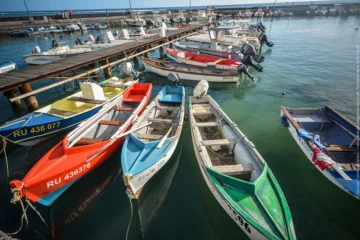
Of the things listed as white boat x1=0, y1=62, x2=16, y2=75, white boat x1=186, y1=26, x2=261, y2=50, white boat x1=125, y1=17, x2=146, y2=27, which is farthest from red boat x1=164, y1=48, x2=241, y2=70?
white boat x1=125, y1=17, x2=146, y2=27

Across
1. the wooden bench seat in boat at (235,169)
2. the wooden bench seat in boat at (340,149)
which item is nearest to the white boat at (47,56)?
the wooden bench seat in boat at (235,169)

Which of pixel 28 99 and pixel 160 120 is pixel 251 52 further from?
pixel 28 99

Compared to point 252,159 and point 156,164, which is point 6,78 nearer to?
point 156,164

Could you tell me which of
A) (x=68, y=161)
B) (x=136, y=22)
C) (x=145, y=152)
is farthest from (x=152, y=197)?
(x=136, y=22)

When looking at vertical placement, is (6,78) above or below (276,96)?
above

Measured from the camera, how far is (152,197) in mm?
6934

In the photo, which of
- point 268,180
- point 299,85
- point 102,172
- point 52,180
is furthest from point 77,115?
point 299,85

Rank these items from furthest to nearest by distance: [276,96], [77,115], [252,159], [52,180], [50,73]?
[276,96], [50,73], [77,115], [252,159], [52,180]

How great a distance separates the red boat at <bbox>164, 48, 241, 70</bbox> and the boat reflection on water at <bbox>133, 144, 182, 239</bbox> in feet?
41.0

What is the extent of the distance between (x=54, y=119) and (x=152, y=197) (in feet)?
20.3

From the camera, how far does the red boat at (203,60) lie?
1798 cm

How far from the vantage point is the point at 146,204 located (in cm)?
668

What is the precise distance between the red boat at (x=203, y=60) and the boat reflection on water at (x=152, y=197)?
41.0 feet

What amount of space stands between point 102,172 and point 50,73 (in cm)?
893
